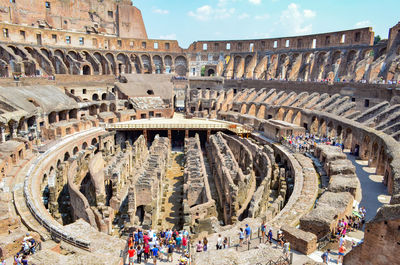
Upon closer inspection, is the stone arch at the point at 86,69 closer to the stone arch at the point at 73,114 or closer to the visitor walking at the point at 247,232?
the stone arch at the point at 73,114

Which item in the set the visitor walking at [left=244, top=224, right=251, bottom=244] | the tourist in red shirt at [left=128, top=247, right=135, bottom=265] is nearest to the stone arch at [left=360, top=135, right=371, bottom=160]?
the visitor walking at [left=244, top=224, right=251, bottom=244]

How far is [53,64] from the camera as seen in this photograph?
145 feet

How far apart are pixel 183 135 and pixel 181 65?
21568 millimetres

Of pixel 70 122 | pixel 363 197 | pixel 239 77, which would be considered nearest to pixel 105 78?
pixel 70 122

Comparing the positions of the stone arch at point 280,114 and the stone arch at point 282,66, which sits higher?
the stone arch at point 282,66

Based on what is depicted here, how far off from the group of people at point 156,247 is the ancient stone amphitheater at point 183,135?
679mm

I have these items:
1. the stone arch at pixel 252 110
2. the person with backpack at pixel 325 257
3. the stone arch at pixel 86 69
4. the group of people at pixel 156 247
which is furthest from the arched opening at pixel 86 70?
the person with backpack at pixel 325 257

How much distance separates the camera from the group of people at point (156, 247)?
1067 cm

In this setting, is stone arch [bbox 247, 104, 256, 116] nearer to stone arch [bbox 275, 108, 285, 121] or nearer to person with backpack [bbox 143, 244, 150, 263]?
stone arch [bbox 275, 108, 285, 121]

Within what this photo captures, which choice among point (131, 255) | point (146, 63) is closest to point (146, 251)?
point (131, 255)

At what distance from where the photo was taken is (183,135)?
38469 mm

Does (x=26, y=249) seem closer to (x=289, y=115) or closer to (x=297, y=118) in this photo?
(x=297, y=118)

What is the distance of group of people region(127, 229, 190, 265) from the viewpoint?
35.0 feet

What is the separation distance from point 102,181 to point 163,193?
4367 mm
